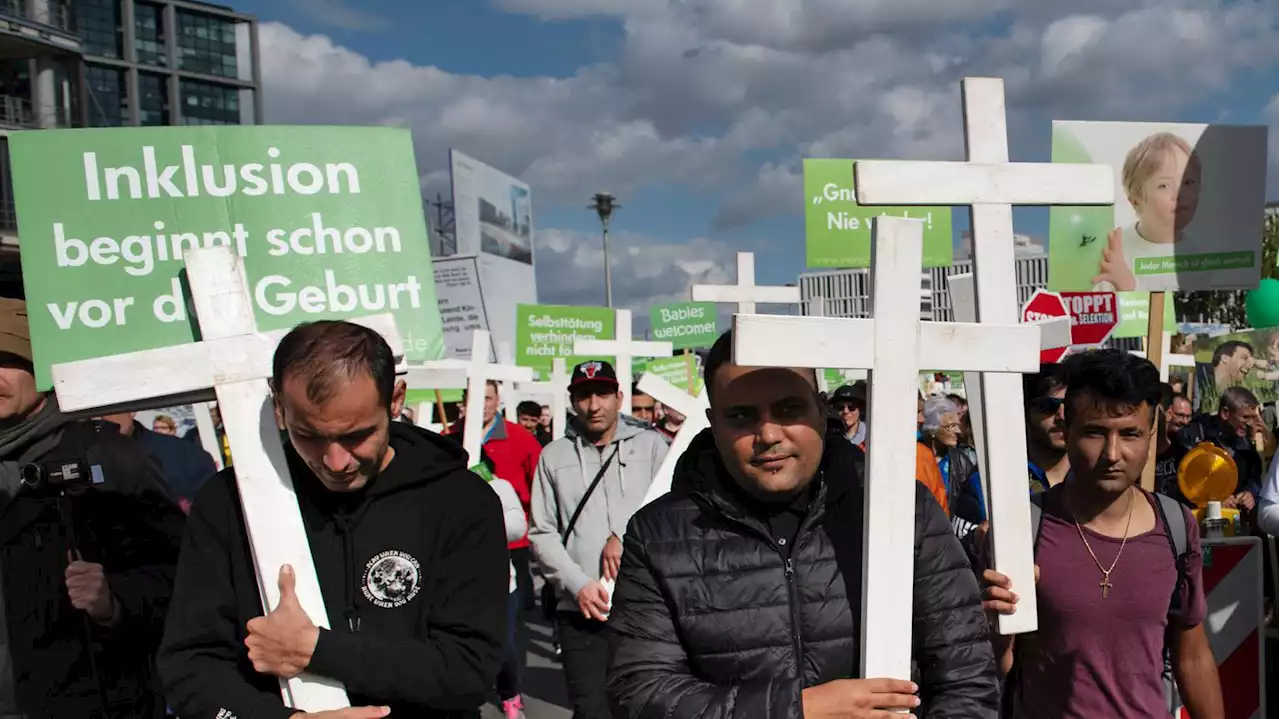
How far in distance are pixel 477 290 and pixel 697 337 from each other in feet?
15.3

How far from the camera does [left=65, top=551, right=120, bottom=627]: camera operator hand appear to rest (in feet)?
9.70

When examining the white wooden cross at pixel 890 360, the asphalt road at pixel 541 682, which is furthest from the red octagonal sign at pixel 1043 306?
the white wooden cross at pixel 890 360

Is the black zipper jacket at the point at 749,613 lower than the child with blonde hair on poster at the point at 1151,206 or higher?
lower

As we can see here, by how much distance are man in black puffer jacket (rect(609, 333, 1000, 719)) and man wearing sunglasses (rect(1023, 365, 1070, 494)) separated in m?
1.82

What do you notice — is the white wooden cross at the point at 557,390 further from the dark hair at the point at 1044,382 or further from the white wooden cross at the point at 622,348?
the dark hair at the point at 1044,382

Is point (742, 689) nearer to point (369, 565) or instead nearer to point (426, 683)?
point (426, 683)

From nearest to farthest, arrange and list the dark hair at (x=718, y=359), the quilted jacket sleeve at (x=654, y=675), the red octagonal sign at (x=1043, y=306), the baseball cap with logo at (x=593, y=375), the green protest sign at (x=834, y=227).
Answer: the quilted jacket sleeve at (x=654, y=675)
the dark hair at (x=718, y=359)
the baseball cap with logo at (x=593, y=375)
the red octagonal sign at (x=1043, y=306)
the green protest sign at (x=834, y=227)

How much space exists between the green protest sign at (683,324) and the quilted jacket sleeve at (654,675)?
1380 cm

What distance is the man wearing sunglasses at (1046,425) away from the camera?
4.01 m

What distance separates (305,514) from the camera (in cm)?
252

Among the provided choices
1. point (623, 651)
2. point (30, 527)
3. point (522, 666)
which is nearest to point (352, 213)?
point (30, 527)

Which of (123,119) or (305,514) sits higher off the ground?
(123,119)

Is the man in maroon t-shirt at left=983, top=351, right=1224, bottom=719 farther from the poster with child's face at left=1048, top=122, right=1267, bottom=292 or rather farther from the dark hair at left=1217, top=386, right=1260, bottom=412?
the dark hair at left=1217, top=386, right=1260, bottom=412

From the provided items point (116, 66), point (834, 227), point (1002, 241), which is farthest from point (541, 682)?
point (116, 66)
